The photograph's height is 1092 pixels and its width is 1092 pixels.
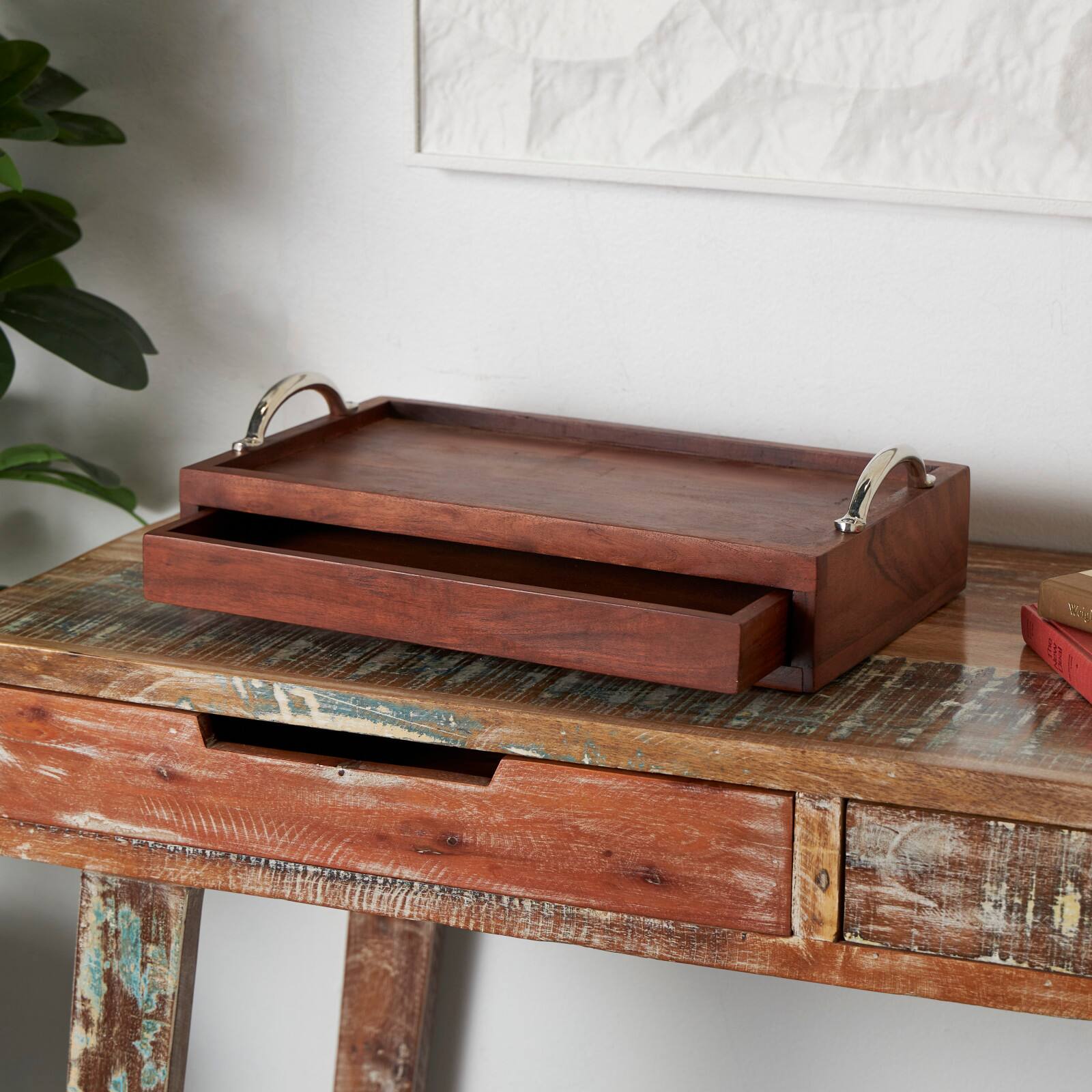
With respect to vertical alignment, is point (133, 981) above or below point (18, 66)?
below

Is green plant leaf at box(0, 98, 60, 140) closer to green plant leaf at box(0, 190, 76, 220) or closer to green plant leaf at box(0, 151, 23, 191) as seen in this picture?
green plant leaf at box(0, 151, 23, 191)

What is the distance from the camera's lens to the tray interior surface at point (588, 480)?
90 cm

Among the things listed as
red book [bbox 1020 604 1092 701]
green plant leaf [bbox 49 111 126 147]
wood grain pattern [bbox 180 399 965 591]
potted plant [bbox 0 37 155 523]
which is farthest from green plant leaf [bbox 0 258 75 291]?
red book [bbox 1020 604 1092 701]

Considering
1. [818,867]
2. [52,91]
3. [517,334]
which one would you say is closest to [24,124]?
[52,91]

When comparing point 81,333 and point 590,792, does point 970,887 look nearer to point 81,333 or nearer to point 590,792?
point 590,792

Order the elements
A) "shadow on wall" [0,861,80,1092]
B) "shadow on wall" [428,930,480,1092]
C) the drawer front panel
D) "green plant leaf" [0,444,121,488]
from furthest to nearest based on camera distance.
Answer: "shadow on wall" [0,861,80,1092]
"shadow on wall" [428,930,480,1092]
"green plant leaf" [0,444,121,488]
the drawer front panel

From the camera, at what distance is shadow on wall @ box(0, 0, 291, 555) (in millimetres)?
1293

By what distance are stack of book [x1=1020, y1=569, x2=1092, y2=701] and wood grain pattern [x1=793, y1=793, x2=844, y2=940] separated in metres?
0.18

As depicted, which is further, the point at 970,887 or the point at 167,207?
the point at 167,207

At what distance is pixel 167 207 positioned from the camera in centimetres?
134

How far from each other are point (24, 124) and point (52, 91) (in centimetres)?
17

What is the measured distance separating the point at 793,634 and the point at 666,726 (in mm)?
98

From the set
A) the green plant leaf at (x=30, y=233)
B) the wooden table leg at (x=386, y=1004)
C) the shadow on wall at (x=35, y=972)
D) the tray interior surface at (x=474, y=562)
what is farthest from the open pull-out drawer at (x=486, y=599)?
the shadow on wall at (x=35, y=972)

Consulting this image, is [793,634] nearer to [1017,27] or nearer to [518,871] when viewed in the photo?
[518,871]
